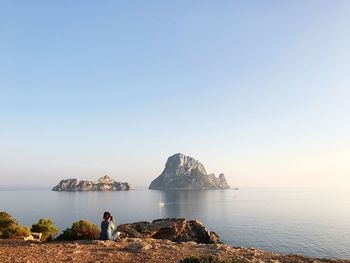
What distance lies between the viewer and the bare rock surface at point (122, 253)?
650 inches

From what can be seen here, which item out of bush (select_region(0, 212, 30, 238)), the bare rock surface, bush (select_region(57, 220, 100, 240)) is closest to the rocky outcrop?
bush (select_region(57, 220, 100, 240))

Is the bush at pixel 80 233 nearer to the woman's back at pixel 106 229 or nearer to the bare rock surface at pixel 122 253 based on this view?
the woman's back at pixel 106 229

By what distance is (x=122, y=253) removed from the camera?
17.8m

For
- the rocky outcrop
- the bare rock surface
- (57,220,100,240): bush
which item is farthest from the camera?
the rocky outcrop

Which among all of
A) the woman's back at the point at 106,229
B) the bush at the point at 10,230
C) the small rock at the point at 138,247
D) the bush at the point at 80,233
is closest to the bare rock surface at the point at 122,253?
the small rock at the point at 138,247

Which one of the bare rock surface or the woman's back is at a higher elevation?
the woman's back

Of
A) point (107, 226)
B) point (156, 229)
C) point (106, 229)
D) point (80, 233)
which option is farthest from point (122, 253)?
point (156, 229)

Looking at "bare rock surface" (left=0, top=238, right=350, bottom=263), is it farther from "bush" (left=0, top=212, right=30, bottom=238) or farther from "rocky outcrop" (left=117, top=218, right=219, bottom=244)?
"bush" (left=0, top=212, right=30, bottom=238)

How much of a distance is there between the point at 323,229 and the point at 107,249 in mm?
96725

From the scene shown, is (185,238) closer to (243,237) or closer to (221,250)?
(221,250)

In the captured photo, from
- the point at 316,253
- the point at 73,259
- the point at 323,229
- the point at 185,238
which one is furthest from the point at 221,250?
the point at 323,229

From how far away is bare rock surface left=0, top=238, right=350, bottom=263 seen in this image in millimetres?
16516

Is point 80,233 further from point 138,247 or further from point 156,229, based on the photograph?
point 138,247

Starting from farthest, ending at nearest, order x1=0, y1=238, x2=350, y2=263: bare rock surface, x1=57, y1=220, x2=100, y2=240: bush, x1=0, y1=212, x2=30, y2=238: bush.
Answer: x1=0, y1=212, x2=30, y2=238: bush < x1=57, y1=220, x2=100, y2=240: bush < x1=0, y1=238, x2=350, y2=263: bare rock surface
